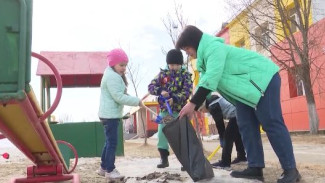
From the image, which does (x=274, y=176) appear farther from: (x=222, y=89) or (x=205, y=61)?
(x=205, y=61)

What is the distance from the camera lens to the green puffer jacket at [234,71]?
10.8ft

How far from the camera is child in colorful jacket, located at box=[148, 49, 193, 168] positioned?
15.3 feet

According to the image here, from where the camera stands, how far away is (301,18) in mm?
14148

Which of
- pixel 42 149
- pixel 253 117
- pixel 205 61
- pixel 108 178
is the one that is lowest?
pixel 108 178

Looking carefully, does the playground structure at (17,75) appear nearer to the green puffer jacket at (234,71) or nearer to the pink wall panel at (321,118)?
the green puffer jacket at (234,71)

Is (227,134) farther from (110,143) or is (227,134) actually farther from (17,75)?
(17,75)

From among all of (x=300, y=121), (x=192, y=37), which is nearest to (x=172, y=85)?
(x=192, y=37)

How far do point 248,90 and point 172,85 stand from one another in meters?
1.60

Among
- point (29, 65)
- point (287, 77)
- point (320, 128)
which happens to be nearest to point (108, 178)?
point (29, 65)

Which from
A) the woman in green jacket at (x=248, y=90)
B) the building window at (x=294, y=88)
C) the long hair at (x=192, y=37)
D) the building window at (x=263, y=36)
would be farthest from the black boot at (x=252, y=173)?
the building window at (x=294, y=88)

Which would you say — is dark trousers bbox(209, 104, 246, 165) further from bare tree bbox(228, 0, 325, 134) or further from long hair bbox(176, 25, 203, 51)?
bare tree bbox(228, 0, 325, 134)

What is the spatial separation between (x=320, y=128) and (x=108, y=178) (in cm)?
1216

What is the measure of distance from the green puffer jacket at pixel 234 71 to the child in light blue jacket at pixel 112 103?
3.90ft

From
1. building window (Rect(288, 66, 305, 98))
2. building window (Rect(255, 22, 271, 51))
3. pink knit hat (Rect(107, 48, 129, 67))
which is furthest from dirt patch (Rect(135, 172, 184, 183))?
building window (Rect(288, 66, 305, 98))
